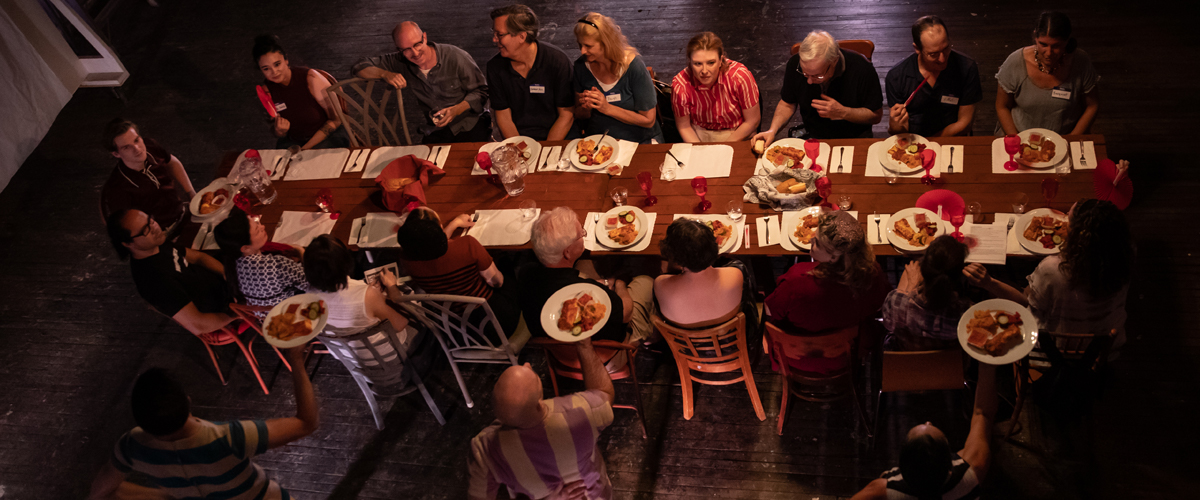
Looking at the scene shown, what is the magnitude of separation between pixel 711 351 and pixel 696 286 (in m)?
0.51

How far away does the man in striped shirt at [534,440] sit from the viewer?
251 centimetres

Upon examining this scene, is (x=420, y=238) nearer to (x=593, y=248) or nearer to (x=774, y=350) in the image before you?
(x=593, y=248)

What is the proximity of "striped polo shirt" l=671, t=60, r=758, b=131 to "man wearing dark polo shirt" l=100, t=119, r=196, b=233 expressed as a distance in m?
3.31

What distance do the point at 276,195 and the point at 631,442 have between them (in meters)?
2.65

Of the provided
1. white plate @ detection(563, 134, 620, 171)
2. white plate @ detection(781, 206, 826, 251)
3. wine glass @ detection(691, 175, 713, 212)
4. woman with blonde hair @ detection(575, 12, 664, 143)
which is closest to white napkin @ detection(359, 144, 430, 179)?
white plate @ detection(563, 134, 620, 171)

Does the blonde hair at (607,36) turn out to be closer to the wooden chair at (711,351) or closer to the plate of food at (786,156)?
the plate of food at (786,156)

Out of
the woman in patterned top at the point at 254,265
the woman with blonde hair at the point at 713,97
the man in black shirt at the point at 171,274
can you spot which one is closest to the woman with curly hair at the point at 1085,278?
the woman with blonde hair at the point at 713,97

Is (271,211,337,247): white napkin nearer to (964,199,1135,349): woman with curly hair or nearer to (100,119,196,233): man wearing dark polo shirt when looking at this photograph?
(100,119,196,233): man wearing dark polo shirt

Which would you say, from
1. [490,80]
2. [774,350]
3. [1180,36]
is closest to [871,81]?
[774,350]

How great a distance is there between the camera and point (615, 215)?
3885 millimetres

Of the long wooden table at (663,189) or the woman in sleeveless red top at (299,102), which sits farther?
the woman in sleeveless red top at (299,102)

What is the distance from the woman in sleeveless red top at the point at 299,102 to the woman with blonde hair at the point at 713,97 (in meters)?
2.44

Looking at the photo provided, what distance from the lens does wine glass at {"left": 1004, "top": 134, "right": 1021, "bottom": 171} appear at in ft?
12.0

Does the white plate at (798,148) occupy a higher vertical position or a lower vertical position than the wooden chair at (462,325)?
higher
